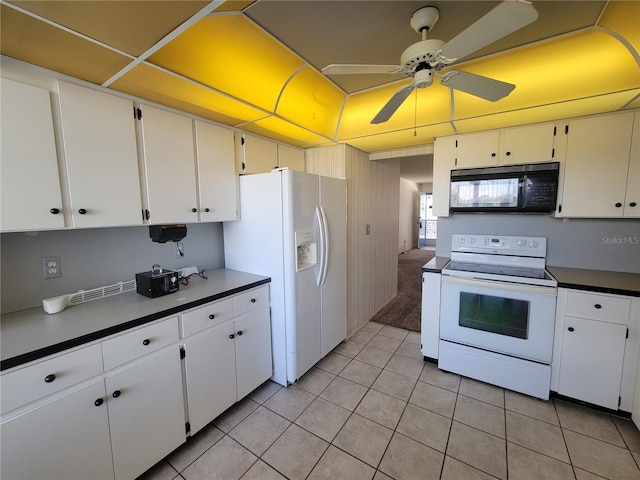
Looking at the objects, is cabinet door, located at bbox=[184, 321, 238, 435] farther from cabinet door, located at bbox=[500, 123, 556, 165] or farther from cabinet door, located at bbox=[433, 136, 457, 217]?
cabinet door, located at bbox=[500, 123, 556, 165]

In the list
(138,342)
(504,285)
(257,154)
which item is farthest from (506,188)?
(138,342)

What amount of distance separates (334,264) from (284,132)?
1378mm

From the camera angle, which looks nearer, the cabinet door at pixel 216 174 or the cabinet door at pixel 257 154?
the cabinet door at pixel 216 174

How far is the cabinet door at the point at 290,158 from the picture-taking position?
2.80 m

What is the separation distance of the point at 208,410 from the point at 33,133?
191cm

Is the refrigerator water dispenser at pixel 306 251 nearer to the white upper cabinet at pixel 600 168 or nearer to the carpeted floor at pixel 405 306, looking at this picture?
the carpeted floor at pixel 405 306

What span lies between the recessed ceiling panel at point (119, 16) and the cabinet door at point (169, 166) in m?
0.60

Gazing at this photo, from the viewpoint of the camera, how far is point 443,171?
2.71m

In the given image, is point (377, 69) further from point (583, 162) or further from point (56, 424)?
point (56, 424)

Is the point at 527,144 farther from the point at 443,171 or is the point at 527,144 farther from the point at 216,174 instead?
the point at 216,174

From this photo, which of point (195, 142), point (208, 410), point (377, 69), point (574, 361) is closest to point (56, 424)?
point (208, 410)

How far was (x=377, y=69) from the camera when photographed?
1.38 m

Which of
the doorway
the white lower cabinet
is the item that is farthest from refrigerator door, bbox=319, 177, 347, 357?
the doorway

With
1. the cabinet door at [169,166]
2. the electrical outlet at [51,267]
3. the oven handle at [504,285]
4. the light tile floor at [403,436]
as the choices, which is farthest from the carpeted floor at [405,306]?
the electrical outlet at [51,267]
